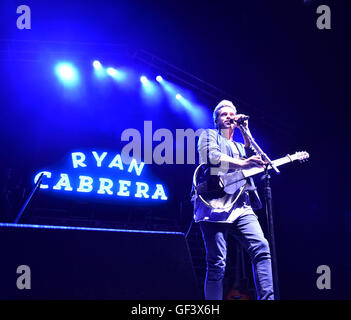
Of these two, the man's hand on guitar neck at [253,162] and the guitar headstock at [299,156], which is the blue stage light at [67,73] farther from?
the man's hand on guitar neck at [253,162]

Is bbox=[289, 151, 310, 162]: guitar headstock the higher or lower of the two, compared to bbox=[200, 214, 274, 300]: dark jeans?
higher

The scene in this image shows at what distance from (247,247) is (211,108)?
5.69 metres

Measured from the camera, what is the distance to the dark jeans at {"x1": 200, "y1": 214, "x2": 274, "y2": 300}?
2322 millimetres

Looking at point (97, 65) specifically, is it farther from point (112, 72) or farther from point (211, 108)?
point (211, 108)

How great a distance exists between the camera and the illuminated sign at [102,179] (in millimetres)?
6773

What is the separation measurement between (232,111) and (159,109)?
4931mm

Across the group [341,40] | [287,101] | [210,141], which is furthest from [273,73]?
[210,141]

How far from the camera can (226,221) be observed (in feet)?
8.25

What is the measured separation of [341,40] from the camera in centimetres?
567

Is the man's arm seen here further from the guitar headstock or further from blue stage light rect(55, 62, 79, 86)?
blue stage light rect(55, 62, 79, 86)

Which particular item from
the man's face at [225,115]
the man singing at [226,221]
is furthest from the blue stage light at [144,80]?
the man singing at [226,221]

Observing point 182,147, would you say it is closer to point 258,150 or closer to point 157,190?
point 157,190

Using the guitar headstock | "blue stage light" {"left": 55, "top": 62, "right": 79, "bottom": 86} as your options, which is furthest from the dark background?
the guitar headstock

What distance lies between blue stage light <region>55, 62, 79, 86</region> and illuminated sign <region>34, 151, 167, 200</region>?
1.64 metres
